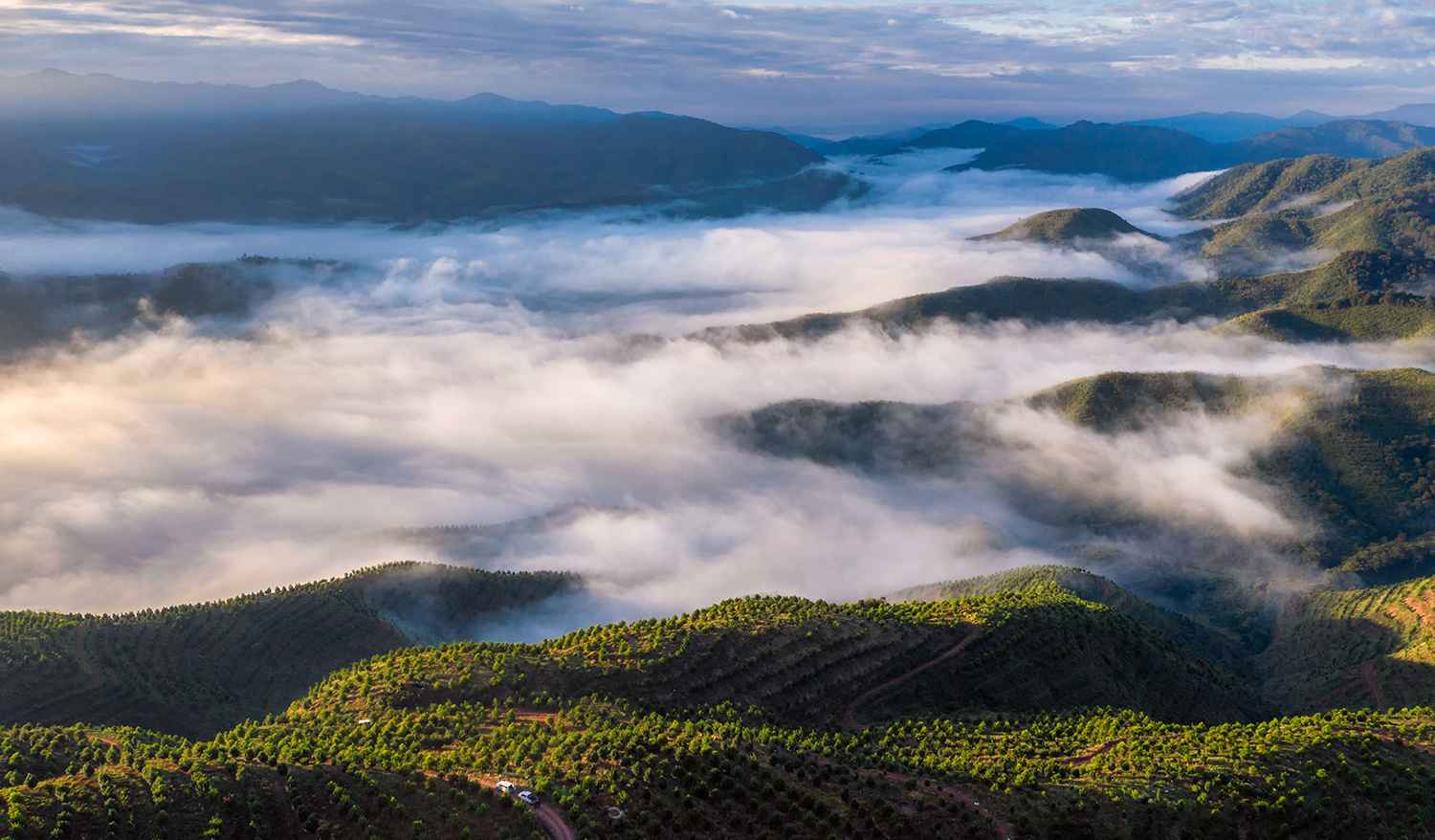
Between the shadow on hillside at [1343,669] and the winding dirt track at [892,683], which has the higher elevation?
the winding dirt track at [892,683]

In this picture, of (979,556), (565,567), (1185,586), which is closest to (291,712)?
(565,567)

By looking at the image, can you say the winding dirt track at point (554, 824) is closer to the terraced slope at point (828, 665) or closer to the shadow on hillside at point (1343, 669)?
the terraced slope at point (828, 665)

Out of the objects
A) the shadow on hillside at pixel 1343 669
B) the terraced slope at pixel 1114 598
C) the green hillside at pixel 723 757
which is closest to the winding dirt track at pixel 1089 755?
the green hillside at pixel 723 757

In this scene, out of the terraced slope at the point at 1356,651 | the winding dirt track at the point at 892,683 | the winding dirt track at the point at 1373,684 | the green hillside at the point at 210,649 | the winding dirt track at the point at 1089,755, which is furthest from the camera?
the terraced slope at the point at 1356,651

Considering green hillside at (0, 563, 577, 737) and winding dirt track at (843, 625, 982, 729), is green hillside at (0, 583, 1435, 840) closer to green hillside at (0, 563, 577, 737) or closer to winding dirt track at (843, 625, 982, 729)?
winding dirt track at (843, 625, 982, 729)

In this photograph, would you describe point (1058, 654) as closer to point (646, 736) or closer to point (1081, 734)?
point (1081, 734)

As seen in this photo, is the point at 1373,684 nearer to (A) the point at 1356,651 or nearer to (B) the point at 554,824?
(A) the point at 1356,651

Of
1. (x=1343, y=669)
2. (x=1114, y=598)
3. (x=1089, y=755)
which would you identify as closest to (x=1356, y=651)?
(x=1343, y=669)
